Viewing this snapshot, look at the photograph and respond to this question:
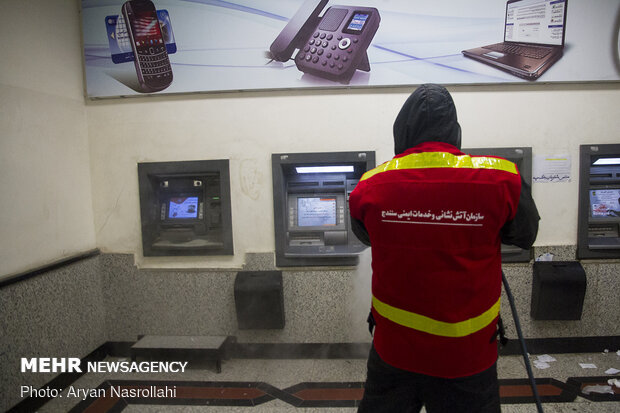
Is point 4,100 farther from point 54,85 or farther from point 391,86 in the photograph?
point 391,86

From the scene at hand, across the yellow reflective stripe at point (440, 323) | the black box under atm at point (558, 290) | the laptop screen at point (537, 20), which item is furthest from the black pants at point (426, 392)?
the laptop screen at point (537, 20)

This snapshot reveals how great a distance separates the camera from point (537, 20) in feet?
8.90

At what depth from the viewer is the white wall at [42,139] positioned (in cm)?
233

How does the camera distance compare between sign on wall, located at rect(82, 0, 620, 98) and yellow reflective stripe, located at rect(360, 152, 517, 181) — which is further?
sign on wall, located at rect(82, 0, 620, 98)

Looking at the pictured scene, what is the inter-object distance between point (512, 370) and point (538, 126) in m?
2.02

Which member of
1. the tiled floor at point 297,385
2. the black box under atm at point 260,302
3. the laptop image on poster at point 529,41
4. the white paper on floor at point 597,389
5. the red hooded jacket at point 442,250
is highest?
the laptop image on poster at point 529,41

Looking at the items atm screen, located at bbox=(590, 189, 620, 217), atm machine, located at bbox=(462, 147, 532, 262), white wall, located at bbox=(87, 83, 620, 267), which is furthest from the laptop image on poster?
atm screen, located at bbox=(590, 189, 620, 217)

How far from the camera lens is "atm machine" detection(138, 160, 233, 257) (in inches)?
116

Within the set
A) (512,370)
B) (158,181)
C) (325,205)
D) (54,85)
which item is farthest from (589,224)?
(54,85)

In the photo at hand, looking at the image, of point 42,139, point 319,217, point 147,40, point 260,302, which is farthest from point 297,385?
point 147,40

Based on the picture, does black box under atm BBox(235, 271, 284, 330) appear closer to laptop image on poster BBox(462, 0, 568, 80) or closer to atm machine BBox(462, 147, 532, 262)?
atm machine BBox(462, 147, 532, 262)

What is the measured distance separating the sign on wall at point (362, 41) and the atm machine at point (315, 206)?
0.65 m

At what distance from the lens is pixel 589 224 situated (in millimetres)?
2887

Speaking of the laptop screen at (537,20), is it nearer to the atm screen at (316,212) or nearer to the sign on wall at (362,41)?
the sign on wall at (362,41)
